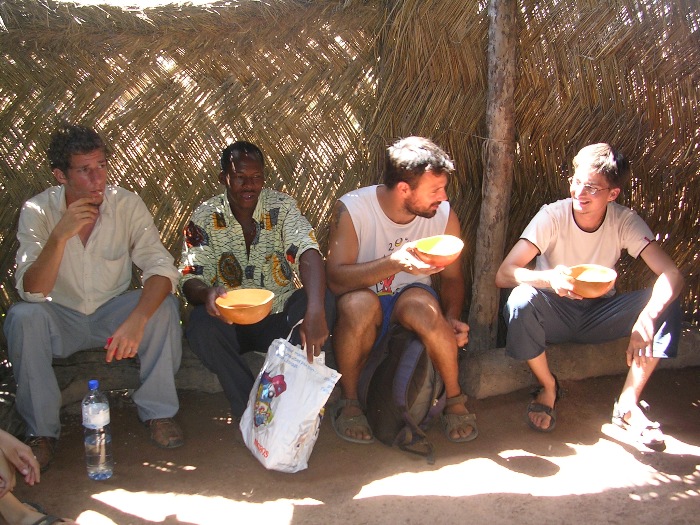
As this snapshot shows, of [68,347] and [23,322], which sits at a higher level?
[23,322]

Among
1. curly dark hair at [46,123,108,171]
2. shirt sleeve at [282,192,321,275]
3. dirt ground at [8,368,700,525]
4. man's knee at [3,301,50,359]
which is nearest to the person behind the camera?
dirt ground at [8,368,700,525]

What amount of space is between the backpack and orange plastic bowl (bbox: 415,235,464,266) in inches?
17.0

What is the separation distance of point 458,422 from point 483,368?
542 millimetres

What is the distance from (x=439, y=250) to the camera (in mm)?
2994

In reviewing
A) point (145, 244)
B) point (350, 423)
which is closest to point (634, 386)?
point (350, 423)

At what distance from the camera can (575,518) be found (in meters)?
2.64

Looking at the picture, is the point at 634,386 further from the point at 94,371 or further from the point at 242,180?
the point at 94,371

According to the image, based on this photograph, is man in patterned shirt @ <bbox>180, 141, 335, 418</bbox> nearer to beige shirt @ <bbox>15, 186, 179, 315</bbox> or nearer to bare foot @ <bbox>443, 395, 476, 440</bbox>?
beige shirt @ <bbox>15, 186, 179, 315</bbox>

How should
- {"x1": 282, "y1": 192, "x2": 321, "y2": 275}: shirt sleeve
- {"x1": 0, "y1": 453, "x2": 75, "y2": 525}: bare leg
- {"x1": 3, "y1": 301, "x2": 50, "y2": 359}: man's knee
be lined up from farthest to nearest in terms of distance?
{"x1": 282, "y1": 192, "x2": 321, "y2": 275}: shirt sleeve → {"x1": 3, "y1": 301, "x2": 50, "y2": 359}: man's knee → {"x1": 0, "y1": 453, "x2": 75, "y2": 525}: bare leg

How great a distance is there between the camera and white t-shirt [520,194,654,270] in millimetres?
3508

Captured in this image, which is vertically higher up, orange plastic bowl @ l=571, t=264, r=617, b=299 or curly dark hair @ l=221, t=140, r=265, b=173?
curly dark hair @ l=221, t=140, r=265, b=173

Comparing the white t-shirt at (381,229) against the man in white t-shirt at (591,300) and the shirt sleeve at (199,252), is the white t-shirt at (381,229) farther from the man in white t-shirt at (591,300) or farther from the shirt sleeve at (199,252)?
the shirt sleeve at (199,252)

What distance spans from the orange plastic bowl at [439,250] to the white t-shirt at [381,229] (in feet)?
1.24

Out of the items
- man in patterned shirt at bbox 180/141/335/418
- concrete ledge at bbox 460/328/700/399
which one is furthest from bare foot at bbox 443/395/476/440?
man in patterned shirt at bbox 180/141/335/418
